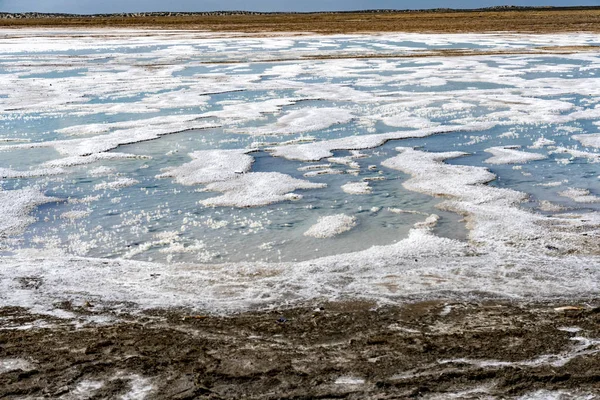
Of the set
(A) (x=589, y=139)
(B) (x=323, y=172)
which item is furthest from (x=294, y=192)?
(A) (x=589, y=139)

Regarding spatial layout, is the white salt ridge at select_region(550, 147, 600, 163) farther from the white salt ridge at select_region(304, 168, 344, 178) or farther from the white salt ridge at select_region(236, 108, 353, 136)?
the white salt ridge at select_region(236, 108, 353, 136)

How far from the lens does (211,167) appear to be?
907 centimetres

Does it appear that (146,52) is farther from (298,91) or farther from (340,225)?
(340,225)

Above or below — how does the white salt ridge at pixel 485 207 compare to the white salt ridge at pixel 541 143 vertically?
below

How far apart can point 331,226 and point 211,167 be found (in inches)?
114

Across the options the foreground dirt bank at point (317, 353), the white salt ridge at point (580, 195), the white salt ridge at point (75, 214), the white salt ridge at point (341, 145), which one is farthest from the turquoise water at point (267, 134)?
the foreground dirt bank at point (317, 353)

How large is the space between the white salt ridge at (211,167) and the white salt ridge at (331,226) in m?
2.06

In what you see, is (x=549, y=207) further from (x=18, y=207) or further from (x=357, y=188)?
(x=18, y=207)

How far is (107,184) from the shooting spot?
8.31 metres

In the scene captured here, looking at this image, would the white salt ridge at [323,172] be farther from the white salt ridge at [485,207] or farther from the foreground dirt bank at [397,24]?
the foreground dirt bank at [397,24]

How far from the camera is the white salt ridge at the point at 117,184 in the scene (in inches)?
322

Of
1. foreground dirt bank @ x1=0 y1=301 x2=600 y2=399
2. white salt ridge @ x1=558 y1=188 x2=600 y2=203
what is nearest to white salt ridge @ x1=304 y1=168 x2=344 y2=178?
white salt ridge @ x1=558 y1=188 x2=600 y2=203

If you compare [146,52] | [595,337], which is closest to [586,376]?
[595,337]

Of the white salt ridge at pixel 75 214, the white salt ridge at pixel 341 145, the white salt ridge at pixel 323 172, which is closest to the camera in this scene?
the white salt ridge at pixel 75 214
